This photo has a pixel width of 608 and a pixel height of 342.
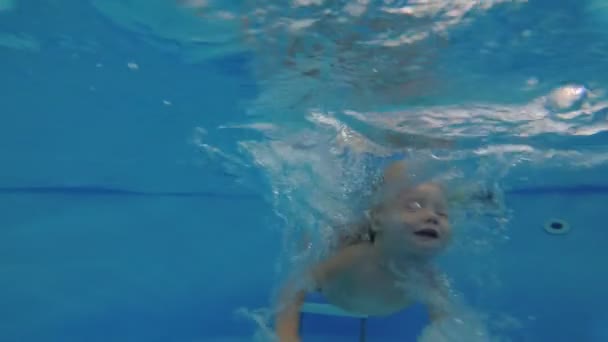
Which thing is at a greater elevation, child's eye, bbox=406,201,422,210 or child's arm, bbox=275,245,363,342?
child's eye, bbox=406,201,422,210

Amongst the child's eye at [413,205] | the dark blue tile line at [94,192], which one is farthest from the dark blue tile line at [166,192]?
the child's eye at [413,205]

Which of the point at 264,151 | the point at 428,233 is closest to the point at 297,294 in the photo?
the point at 428,233

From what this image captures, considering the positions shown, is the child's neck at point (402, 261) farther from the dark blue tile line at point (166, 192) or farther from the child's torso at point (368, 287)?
the dark blue tile line at point (166, 192)

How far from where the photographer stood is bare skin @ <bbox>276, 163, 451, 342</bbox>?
5.65m

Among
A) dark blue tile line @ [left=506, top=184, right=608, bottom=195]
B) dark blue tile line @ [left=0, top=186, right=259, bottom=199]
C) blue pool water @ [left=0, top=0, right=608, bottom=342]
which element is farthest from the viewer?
dark blue tile line @ [left=0, top=186, right=259, bottom=199]

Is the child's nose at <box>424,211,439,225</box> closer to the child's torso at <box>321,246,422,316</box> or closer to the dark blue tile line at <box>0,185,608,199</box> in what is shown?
the child's torso at <box>321,246,422,316</box>

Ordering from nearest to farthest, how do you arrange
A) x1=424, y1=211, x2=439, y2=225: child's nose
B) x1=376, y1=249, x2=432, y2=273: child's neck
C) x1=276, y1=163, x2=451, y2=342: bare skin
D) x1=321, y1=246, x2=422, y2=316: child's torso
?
x1=424, y1=211, x2=439, y2=225: child's nose, x1=276, y1=163, x2=451, y2=342: bare skin, x1=376, y1=249, x2=432, y2=273: child's neck, x1=321, y1=246, x2=422, y2=316: child's torso

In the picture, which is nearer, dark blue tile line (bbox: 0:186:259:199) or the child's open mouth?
the child's open mouth

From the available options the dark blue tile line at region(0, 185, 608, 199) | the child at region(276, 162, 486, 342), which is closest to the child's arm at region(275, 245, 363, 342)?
the child at region(276, 162, 486, 342)

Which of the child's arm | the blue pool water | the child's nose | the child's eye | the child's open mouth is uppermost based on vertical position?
the blue pool water

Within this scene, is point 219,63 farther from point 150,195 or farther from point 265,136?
point 150,195

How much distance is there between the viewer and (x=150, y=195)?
13.5 meters

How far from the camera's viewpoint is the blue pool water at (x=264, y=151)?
5855mm

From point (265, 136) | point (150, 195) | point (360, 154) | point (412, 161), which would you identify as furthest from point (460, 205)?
point (150, 195)
